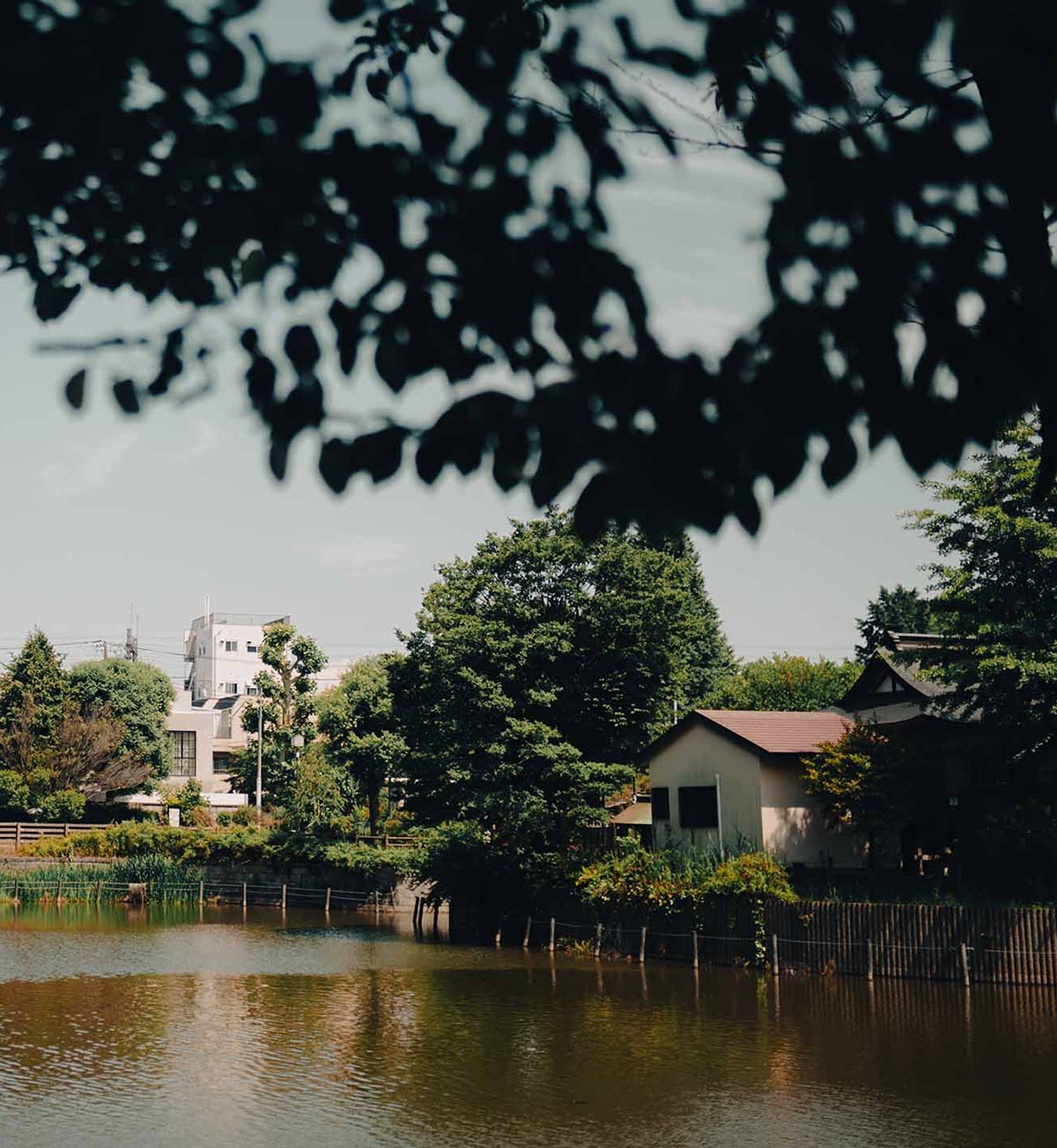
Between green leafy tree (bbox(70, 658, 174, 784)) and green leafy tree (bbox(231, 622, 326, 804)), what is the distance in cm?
2390

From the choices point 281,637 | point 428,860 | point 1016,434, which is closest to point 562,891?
point 428,860

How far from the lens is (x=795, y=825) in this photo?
126 feet

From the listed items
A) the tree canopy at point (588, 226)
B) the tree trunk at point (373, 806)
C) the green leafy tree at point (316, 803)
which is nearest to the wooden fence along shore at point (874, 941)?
the green leafy tree at point (316, 803)

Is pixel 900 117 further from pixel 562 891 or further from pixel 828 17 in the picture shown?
pixel 562 891

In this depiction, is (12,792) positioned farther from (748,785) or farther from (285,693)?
(748,785)

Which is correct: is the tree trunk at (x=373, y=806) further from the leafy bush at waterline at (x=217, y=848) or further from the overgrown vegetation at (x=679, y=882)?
the overgrown vegetation at (x=679, y=882)

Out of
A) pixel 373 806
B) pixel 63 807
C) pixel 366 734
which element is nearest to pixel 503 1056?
pixel 366 734

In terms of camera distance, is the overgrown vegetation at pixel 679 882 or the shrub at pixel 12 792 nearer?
the overgrown vegetation at pixel 679 882

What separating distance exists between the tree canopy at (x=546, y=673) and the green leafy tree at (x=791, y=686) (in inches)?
1276

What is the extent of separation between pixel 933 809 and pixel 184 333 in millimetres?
32089

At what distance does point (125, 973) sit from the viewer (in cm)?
3189

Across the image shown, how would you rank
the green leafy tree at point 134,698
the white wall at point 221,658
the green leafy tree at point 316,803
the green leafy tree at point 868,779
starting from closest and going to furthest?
the green leafy tree at point 868,779, the green leafy tree at point 316,803, the green leafy tree at point 134,698, the white wall at point 221,658

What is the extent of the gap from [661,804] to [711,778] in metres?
3.04

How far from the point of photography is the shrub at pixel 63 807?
6288 cm
